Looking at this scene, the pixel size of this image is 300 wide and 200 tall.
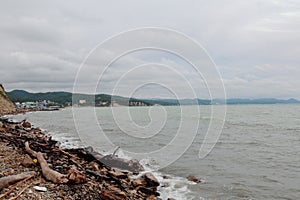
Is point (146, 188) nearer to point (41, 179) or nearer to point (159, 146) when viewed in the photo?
point (41, 179)

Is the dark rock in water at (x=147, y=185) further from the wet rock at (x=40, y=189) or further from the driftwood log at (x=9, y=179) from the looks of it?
the driftwood log at (x=9, y=179)

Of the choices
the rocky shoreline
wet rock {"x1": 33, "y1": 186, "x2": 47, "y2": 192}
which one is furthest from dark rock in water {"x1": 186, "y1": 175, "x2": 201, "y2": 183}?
wet rock {"x1": 33, "y1": 186, "x2": 47, "y2": 192}

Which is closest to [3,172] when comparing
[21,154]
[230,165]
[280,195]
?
[21,154]

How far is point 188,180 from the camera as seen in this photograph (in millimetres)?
11430

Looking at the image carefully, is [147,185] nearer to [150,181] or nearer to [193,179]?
[150,181]

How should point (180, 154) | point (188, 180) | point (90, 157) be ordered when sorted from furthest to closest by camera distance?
point (180, 154), point (90, 157), point (188, 180)

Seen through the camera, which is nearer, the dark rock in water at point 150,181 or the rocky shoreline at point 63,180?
the rocky shoreline at point 63,180

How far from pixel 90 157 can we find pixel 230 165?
279 inches

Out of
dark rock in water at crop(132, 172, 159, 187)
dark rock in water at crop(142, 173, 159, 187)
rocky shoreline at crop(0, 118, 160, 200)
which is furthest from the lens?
dark rock in water at crop(142, 173, 159, 187)

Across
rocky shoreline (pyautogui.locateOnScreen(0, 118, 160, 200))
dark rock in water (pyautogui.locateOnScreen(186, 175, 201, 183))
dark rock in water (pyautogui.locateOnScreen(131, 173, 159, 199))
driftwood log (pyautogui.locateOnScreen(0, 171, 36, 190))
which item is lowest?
dark rock in water (pyautogui.locateOnScreen(186, 175, 201, 183))

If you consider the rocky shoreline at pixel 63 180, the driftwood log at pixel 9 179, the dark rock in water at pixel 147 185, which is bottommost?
the dark rock in water at pixel 147 185

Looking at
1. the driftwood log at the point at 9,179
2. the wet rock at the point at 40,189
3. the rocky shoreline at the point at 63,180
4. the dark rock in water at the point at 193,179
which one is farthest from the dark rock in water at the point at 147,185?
the driftwood log at the point at 9,179

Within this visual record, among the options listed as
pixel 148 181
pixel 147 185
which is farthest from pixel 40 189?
pixel 148 181

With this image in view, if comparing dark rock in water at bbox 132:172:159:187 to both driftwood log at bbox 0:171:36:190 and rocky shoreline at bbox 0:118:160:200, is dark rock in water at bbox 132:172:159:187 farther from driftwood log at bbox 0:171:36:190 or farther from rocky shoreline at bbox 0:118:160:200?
driftwood log at bbox 0:171:36:190
